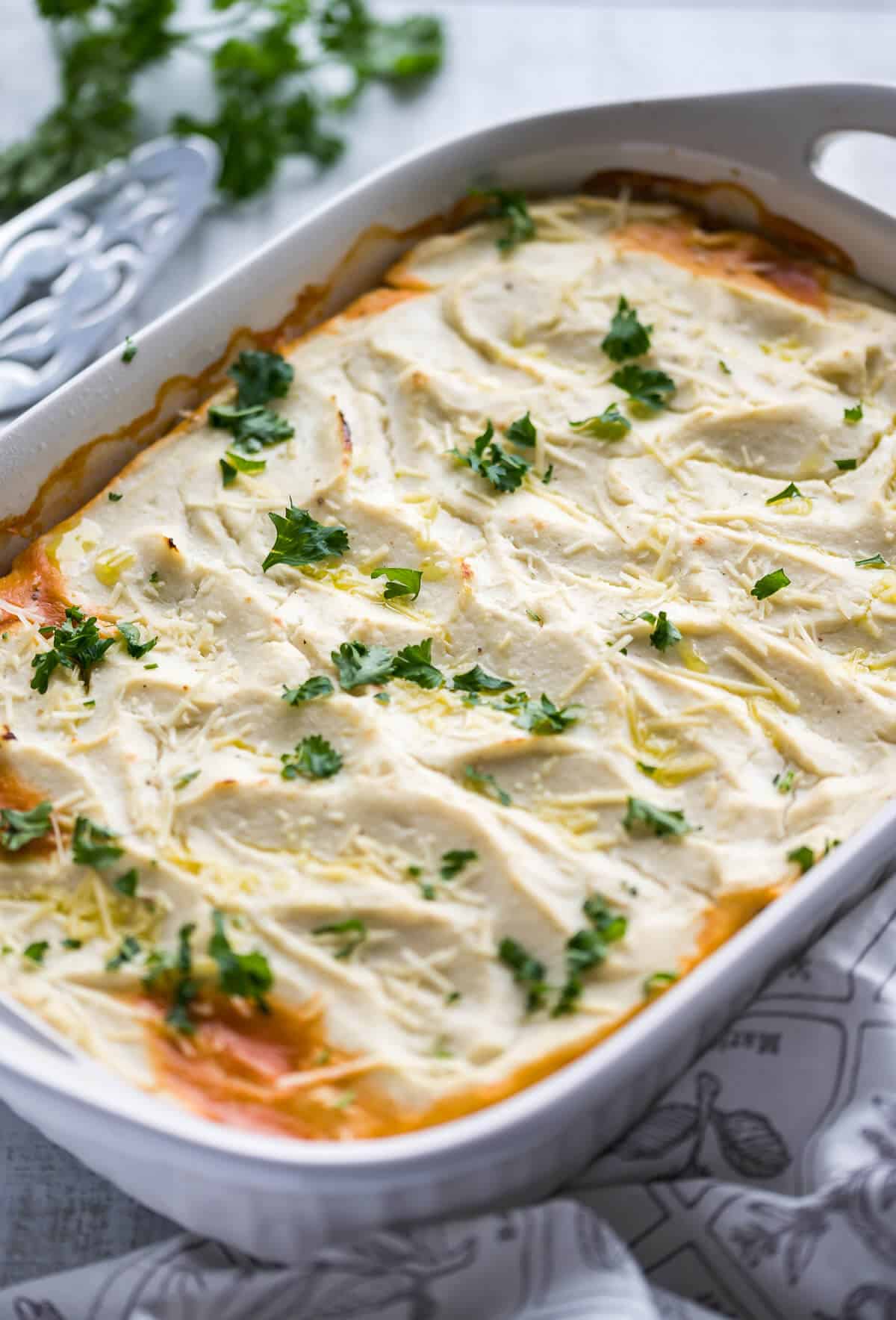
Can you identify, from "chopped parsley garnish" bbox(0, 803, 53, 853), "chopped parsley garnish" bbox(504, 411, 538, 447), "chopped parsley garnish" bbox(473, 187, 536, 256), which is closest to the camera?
"chopped parsley garnish" bbox(0, 803, 53, 853)

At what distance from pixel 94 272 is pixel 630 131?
1.46 meters

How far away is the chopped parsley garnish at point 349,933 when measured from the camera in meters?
2.46

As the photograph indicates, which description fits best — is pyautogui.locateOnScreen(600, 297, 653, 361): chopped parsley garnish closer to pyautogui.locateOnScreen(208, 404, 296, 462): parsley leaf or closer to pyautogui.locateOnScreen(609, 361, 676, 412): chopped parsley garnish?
pyautogui.locateOnScreen(609, 361, 676, 412): chopped parsley garnish

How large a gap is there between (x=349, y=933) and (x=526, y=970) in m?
0.31

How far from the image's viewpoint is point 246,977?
7.92ft

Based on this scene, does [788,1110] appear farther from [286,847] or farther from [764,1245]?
[286,847]

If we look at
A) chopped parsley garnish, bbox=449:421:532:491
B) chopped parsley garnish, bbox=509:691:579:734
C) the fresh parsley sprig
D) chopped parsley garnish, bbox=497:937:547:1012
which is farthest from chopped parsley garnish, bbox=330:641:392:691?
the fresh parsley sprig

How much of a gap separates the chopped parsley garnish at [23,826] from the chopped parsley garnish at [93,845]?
62 mm

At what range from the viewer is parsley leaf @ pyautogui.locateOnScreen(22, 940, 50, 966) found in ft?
8.17

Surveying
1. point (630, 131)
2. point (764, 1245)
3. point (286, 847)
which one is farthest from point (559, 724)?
point (630, 131)

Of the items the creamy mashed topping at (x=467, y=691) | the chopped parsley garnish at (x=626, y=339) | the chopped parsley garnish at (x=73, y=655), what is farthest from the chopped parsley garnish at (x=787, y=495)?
the chopped parsley garnish at (x=73, y=655)

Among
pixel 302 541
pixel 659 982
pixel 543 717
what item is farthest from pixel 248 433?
pixel 659 982

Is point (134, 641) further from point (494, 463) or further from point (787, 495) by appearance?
point (787, 495)

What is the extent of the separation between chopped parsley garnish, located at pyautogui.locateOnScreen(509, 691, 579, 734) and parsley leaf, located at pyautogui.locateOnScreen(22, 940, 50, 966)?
3.03ft
